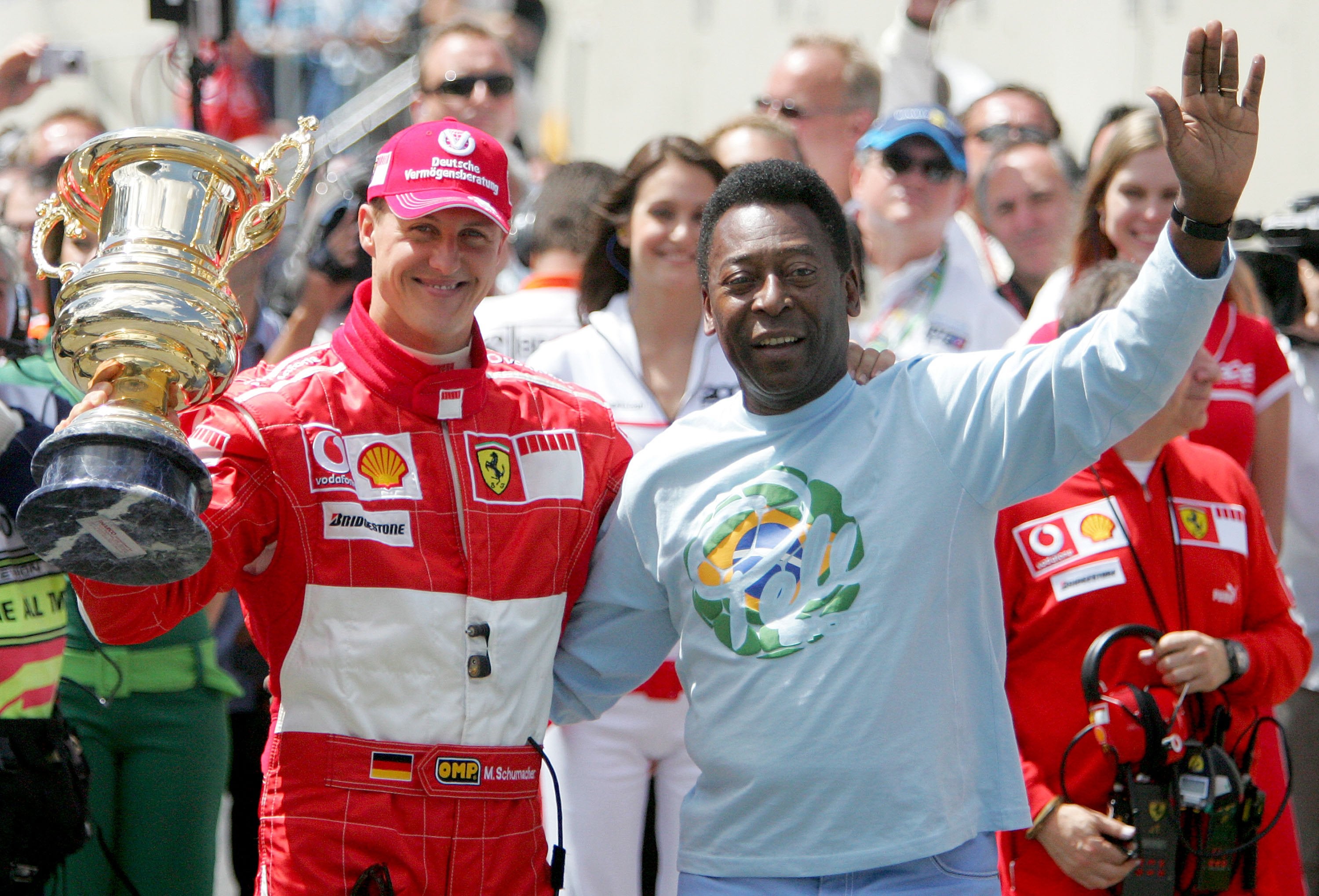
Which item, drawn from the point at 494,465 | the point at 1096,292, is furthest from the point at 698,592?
the point at 1096,292

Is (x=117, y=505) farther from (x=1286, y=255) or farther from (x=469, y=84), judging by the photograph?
(x=1286, y=255)

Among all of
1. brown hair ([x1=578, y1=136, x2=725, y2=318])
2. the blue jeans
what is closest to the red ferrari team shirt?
brown hair ([x1=578, y1=136, x2=725, y2=318])

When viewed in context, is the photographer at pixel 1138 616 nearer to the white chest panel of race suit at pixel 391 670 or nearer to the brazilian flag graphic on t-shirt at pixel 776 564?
the brazilian flag graphic on t-shirt at pixel 776 564

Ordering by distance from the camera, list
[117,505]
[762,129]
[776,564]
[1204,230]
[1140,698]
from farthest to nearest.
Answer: [762,129], [1140,698], [776,564], [1204,230], [117,505]

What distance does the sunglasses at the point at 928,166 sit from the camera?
4789mm

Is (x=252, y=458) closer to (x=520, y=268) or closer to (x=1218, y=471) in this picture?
(x=1218, y=471)

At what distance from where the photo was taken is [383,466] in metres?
2.80

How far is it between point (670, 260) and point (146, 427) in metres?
1.93

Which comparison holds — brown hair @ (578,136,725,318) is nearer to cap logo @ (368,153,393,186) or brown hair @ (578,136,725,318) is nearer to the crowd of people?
the crowd of people

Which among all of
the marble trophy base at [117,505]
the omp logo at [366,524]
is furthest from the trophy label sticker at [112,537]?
the omp logo at [366,524]

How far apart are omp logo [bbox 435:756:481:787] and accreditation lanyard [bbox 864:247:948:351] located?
2359 mm

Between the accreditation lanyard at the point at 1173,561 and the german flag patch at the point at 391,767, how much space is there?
1610mm

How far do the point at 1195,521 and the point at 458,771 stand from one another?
1743 mm

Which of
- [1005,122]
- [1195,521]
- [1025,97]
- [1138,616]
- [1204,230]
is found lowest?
[1138,616]
